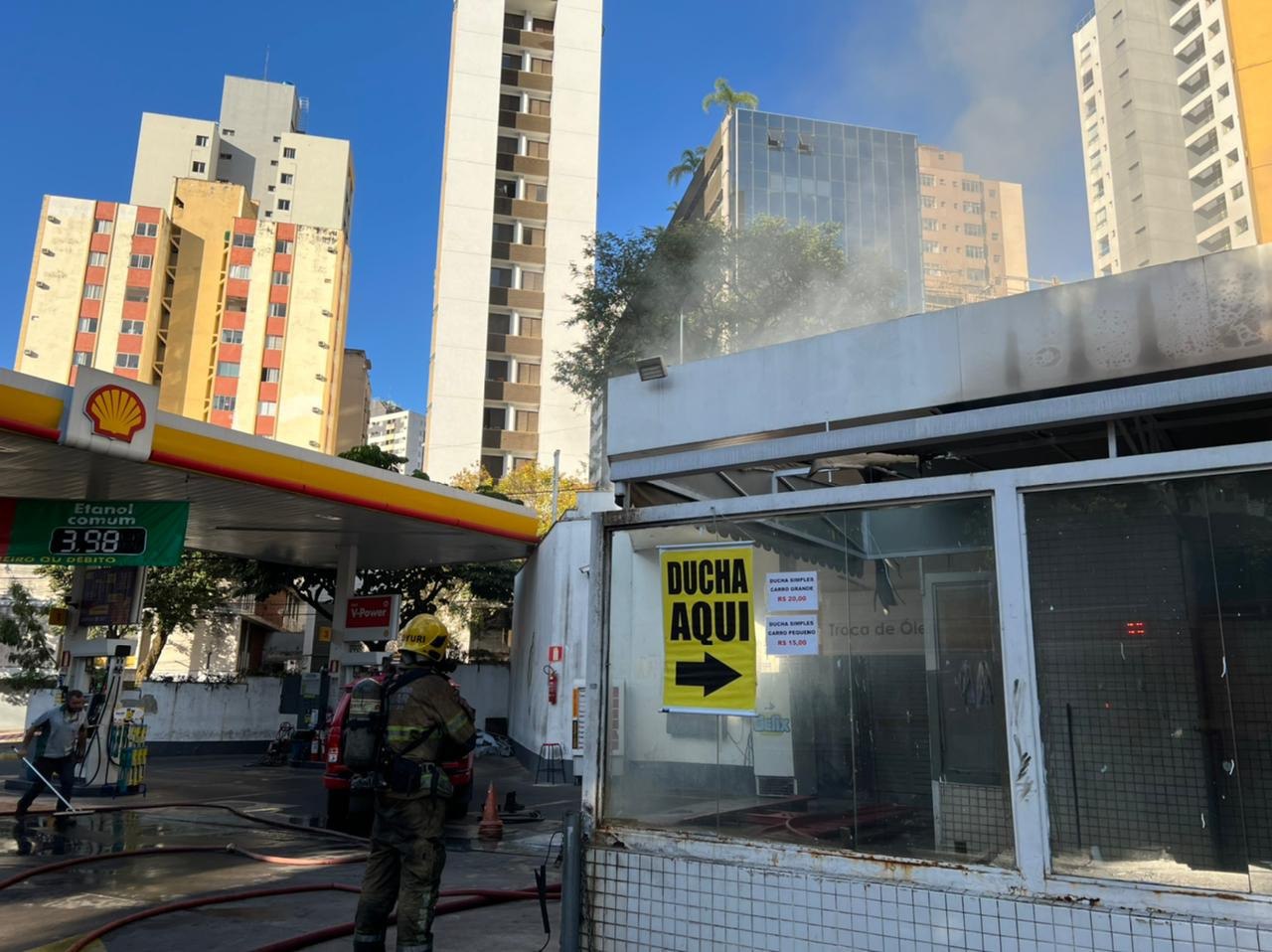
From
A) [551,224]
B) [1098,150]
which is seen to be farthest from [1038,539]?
[1098,150]

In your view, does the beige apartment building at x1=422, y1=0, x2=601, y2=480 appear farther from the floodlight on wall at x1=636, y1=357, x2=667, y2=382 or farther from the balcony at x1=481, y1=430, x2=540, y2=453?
the floodlight on wall at x1=636, y1=357, x2=667, y2=382

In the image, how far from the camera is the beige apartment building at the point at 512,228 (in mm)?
50438

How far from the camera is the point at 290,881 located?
7.09 m

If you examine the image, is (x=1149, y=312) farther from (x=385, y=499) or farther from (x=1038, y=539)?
(x=385, y=499)

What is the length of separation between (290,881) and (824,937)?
16.2 feet

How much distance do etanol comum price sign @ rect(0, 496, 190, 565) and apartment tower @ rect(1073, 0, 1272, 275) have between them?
202ft

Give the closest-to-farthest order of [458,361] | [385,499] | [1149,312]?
1. [1149,312]
2. [385,499]
3. [458,361]

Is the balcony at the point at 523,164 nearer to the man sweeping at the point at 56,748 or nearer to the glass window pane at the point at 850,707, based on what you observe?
the man sweeping at the point at 56,748

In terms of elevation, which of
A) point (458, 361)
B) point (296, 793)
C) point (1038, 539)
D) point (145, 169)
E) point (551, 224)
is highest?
point (145, 169)

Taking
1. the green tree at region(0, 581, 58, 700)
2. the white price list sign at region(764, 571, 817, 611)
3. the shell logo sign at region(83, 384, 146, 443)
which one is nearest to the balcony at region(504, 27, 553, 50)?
the green tree at region(0, 581, 58, 700)

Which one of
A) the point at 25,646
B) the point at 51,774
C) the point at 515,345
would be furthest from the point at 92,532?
the point at 515,345

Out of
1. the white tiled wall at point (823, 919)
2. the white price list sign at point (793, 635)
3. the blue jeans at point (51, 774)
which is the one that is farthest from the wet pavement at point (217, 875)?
the white price list sign at point (793, 635)

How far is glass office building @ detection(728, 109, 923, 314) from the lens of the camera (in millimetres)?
57844

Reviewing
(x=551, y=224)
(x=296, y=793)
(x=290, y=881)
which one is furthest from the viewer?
(x=551, y=224)
